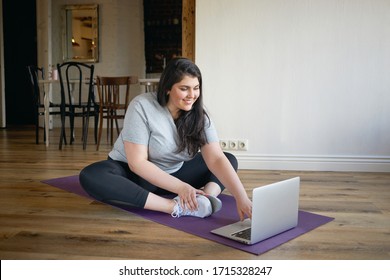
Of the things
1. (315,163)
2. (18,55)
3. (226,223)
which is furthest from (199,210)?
(18,55)

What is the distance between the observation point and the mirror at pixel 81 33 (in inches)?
298

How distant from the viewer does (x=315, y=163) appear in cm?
348

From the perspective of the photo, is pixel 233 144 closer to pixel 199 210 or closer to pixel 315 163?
pixel 315 163

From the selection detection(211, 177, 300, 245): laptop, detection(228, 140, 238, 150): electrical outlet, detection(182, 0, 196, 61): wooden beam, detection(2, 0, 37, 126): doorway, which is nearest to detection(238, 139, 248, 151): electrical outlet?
detection(228, 140, 238, 150): electrical outlet

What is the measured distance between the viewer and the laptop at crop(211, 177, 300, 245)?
5.50 feet

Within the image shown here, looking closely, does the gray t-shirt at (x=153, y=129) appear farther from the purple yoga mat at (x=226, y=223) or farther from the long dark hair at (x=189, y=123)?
the purple yoga mat at (x=226, y=223)

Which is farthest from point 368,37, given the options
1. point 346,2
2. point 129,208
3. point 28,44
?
point 28,44

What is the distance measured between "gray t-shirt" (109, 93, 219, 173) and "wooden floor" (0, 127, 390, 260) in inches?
14.3

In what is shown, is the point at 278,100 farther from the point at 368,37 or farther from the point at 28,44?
the point at 28,44

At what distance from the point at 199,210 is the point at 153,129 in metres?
0.45

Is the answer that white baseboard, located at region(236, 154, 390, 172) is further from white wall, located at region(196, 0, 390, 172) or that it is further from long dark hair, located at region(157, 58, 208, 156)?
long dark hair, located at region(157, 58, 208, 156)

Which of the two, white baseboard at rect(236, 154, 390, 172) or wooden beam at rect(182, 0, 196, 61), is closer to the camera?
white baseboard at rect(236, 154, 390, 172)

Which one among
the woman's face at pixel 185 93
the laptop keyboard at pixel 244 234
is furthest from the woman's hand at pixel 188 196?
the woman's face at pixel 185 93

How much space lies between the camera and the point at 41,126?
7145 mm
